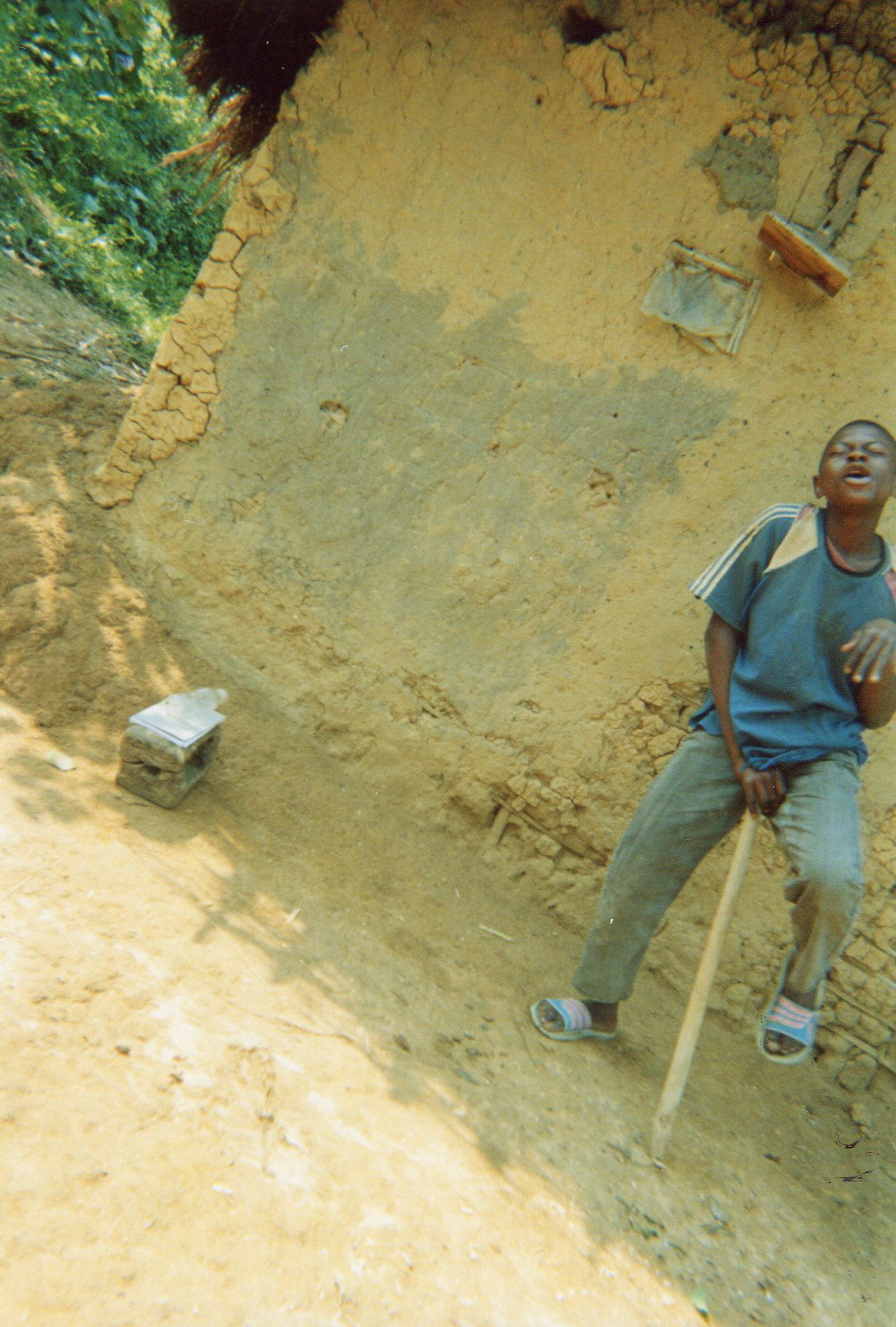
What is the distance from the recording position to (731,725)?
2.47 meters

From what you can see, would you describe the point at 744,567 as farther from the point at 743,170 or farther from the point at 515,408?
the point at 743,170

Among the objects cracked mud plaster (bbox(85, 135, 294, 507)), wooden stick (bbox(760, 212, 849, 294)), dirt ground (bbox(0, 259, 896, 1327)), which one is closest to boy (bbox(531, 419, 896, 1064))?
dirt ground (bbox(0, 259, 896, 1327))

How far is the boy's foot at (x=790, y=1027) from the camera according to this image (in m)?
2.18

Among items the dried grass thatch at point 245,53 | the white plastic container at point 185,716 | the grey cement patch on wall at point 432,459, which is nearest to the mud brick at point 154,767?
the white plastic container at point 185,716

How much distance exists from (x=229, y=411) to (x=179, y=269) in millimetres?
5896

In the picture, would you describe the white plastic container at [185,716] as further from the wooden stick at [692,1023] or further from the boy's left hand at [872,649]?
the boy's left hand at [872,649]

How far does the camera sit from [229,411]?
11.5ft

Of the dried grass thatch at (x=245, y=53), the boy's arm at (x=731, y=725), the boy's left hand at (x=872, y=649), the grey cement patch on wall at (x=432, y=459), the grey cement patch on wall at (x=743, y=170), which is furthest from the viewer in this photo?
the dried grass thatch at (x=245, y=53)

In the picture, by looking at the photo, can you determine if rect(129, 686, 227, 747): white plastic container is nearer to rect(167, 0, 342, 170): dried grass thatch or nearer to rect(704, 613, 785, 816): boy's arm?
rect(704, 613, 785, 816): boy's arm

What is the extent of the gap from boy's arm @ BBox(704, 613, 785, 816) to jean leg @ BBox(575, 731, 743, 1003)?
0.07m

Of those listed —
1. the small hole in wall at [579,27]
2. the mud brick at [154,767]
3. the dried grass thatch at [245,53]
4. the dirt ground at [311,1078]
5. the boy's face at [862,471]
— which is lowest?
the dirt ground at [311,1078]

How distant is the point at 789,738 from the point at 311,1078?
4.65ft

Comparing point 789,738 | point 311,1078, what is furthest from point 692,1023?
point 311,1078

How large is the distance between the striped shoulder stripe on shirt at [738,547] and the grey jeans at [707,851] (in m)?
0.42
